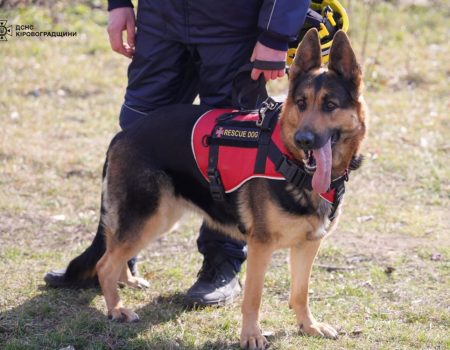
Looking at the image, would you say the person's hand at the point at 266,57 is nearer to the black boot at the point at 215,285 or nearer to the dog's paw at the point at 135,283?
the black boot at the point at 215,285

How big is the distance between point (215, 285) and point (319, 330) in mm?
799

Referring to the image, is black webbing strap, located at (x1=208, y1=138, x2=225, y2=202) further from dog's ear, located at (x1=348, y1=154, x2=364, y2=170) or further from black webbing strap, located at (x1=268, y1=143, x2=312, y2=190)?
dog's ear, located at (x1=348, y1=154, x2=364, y2=170)

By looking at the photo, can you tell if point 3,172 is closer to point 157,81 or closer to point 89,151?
point 89,151

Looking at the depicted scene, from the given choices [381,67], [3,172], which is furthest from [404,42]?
[3,172]

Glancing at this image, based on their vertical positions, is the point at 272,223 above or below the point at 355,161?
below

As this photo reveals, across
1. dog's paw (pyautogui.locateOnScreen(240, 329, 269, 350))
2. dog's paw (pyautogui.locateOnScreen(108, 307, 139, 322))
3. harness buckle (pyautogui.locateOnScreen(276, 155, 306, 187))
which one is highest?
harness buckle (pyautogui.locateOnScreen(276, 155, 306, 187))

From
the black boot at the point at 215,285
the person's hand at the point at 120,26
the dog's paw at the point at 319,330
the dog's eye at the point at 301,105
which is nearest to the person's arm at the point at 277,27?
the dog's eye at the point at 301,105

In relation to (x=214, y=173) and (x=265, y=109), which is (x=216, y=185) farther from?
(x=265, y=109)

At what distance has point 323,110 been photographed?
12.4ft

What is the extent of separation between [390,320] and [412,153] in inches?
139

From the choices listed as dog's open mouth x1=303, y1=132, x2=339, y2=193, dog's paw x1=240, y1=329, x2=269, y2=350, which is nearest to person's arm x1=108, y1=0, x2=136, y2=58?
dog's open mouth x1=303, y1=132, x2=339, y2=193

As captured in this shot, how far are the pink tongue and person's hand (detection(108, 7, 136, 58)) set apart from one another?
1.62 meters

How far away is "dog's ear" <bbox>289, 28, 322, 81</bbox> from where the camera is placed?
3.89m

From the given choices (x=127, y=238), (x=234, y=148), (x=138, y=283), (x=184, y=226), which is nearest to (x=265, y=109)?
(x=234, y=148)
